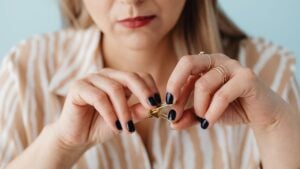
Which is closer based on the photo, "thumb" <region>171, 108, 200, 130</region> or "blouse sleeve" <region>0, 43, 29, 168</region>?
"thumb" <region>171, 108, 200, 130</region>

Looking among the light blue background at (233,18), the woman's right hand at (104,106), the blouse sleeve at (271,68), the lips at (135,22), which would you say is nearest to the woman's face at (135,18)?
the lips at (135,22)

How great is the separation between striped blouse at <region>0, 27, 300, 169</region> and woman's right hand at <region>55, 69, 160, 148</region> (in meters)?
0.19

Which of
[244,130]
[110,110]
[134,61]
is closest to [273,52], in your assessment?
[244,130]

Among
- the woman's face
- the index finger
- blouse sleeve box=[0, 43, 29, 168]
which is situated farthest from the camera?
blouse sleeve box=[0, 43, 29, 168]

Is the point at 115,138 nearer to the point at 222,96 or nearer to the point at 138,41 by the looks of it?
the point at 138,41

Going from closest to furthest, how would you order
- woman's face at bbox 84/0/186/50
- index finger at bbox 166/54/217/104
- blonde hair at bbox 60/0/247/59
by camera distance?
1. index finger at bbox 166/54/217/104
2. woman's face at bbox 84/0/186/50
3. blonde hair at bbox 60/0/247/59

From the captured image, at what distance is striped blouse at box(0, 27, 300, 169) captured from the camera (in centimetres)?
109

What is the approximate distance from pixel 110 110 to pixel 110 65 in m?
0.40

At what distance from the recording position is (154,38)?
1.03 meters

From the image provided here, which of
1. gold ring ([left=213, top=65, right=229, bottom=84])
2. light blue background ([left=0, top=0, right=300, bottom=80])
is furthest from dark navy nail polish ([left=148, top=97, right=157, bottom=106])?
light blue background ([left=0, top=0, right=300, bottom=80])

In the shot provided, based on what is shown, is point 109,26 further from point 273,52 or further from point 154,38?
point 273,52

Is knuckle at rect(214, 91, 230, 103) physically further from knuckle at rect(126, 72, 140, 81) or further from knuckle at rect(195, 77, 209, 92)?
knuckle at rect(126, 72, 140, 81)

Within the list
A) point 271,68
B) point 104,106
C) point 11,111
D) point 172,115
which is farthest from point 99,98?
point 271,68

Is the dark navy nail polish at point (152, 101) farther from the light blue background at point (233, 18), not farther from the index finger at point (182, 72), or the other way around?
the light blue background at point (233, 18)
